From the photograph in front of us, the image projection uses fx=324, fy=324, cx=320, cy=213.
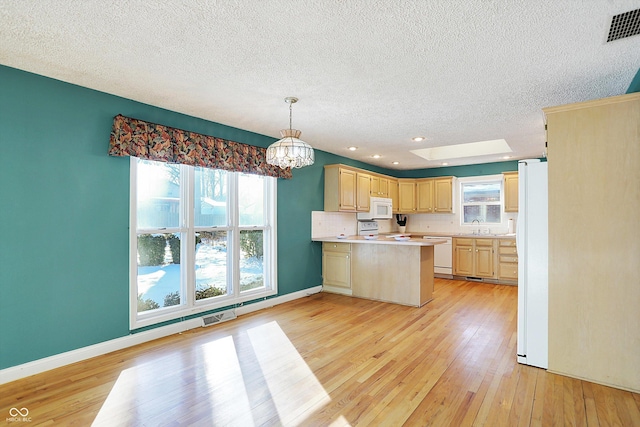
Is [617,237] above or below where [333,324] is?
above

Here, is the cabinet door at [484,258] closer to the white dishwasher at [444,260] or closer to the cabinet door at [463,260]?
the cabinet door at [463,260]

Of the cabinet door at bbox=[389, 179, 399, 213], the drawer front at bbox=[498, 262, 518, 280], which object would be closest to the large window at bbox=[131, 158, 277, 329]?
the cabinet door at bbox=[389, 179, 399, 213]

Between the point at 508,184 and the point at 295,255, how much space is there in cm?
449

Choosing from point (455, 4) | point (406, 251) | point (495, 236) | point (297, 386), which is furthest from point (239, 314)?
point (495, 236)

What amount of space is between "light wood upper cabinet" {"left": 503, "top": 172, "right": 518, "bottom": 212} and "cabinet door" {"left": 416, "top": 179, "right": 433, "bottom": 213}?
150 centimetres

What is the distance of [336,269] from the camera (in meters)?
5.50

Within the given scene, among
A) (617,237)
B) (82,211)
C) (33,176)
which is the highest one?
(33,176)

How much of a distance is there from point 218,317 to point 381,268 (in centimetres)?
244

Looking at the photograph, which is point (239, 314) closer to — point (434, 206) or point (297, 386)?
point (297, 386)

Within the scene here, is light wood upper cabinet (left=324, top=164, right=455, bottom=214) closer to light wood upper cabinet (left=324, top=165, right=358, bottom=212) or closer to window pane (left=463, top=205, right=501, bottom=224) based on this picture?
light wood upper cabinet (left=324, top=165, right=358, bottom=212)

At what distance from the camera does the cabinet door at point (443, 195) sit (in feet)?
23.6

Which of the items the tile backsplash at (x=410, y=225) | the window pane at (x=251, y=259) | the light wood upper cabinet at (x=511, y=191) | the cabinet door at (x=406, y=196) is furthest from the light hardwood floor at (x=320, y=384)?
the cabinet door at (x=406, y=196)

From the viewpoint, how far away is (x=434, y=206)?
7395 millimetres

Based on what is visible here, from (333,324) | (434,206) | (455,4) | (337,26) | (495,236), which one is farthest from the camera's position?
(434,206)
